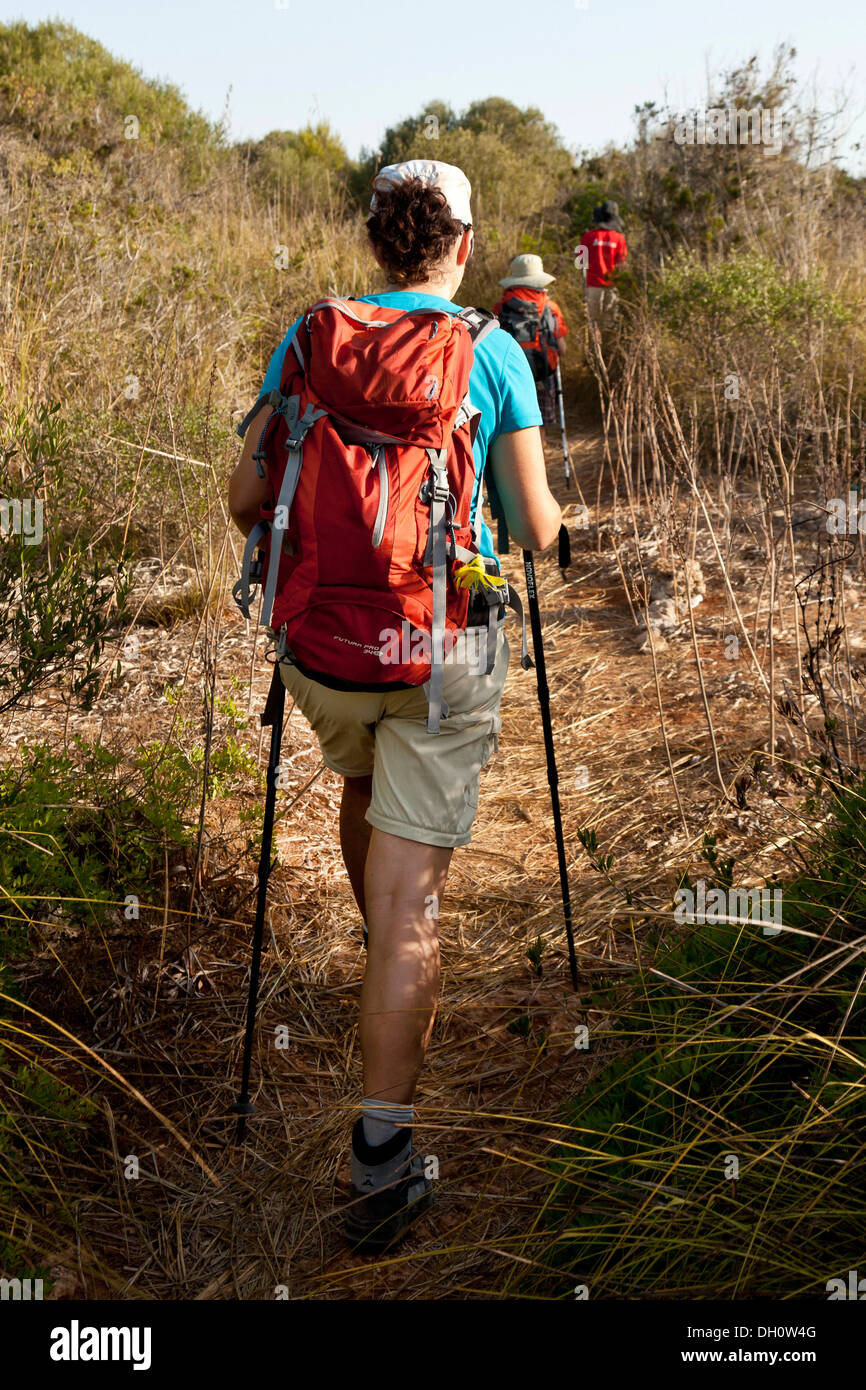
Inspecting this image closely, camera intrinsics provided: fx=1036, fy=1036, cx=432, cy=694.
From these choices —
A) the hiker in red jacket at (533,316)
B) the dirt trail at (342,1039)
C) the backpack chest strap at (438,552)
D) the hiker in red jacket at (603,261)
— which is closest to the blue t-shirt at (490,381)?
the backpack chest strap at (438,552)

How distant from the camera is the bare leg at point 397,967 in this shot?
2035mm

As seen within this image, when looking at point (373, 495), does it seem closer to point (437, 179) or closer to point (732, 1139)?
point (437, 179)

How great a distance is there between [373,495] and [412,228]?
1.86 feet

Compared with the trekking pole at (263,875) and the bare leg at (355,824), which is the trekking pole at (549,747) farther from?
the trekking pole at (263,875)

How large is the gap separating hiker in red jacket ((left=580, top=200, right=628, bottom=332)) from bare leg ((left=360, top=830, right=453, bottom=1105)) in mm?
8572

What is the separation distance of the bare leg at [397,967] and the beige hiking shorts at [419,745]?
6 centimetres

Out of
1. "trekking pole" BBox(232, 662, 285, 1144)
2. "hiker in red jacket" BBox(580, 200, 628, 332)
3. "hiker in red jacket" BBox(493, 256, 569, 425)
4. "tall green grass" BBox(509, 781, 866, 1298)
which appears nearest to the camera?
"tall green grass" BBox(509, 781, 866, 1298)

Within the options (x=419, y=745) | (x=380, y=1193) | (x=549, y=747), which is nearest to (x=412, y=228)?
(x=419, y=745)

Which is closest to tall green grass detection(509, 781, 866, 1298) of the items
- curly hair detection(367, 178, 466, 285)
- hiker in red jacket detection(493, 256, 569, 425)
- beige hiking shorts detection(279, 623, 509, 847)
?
beige hiking shorts detection(279, 623, 509, 847)

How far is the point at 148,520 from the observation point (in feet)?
17.8

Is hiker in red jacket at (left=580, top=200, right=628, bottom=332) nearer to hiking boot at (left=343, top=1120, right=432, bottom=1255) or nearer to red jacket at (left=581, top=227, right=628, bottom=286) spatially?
red jacket at (left=581, top=227, right=628, bottom=286)

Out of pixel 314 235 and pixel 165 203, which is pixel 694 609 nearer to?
pixel 165 203

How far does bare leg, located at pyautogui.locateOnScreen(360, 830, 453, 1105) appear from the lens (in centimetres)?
204

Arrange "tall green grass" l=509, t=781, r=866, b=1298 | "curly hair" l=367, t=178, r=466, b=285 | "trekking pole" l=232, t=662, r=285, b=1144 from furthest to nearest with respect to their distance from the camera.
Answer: "trekking pole" l=232, t=662, r=285, b=1144
"curly hair" l=367, t=178, r=466, b=285
"tall green grass" l=509, t=781, r=866, b=1298
